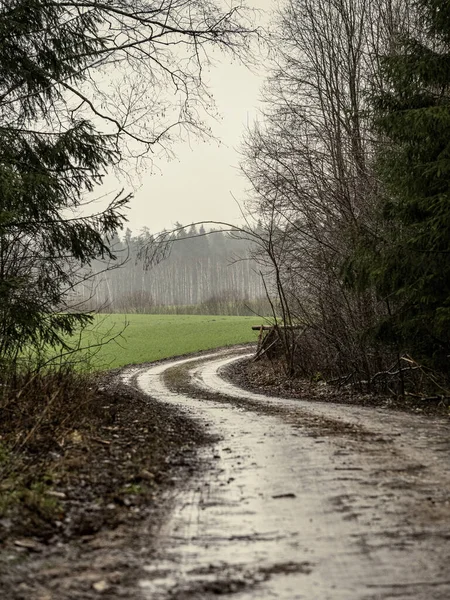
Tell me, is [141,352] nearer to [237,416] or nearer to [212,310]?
[237,416]

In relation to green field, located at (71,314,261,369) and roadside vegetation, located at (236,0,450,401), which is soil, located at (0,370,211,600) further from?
green field, located at (71,314,261,369)

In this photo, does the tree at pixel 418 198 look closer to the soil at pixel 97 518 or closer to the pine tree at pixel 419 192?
the pine tree at pixel 419 192

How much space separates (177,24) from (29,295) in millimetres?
5373

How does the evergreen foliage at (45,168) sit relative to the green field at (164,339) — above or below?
above

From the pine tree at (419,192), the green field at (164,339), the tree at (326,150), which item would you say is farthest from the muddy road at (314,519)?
the green field at (164,339)

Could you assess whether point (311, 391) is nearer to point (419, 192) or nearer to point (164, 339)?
point (419, 192)

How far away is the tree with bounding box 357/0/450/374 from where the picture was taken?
9.17m

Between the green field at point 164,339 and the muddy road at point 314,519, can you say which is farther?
the green field at point 164,339

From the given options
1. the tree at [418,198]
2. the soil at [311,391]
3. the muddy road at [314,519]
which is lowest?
the soil at [311,391]

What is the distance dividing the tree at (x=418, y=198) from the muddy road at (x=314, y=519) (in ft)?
8.65

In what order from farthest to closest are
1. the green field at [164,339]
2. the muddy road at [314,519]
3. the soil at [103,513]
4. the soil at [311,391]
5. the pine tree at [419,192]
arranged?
the green field at [164,339]
the soil at [311,391]
the pine tree at [419,192]
the soil at [103,513]
the muddy road at [314,519]

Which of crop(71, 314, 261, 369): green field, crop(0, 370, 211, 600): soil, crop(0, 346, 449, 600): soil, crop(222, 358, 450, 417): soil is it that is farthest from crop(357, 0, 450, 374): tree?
crop(71, 314, 261, 369): green field

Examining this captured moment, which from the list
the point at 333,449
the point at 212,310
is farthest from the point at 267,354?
the point at 212,310

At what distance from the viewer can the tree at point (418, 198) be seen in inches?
361
